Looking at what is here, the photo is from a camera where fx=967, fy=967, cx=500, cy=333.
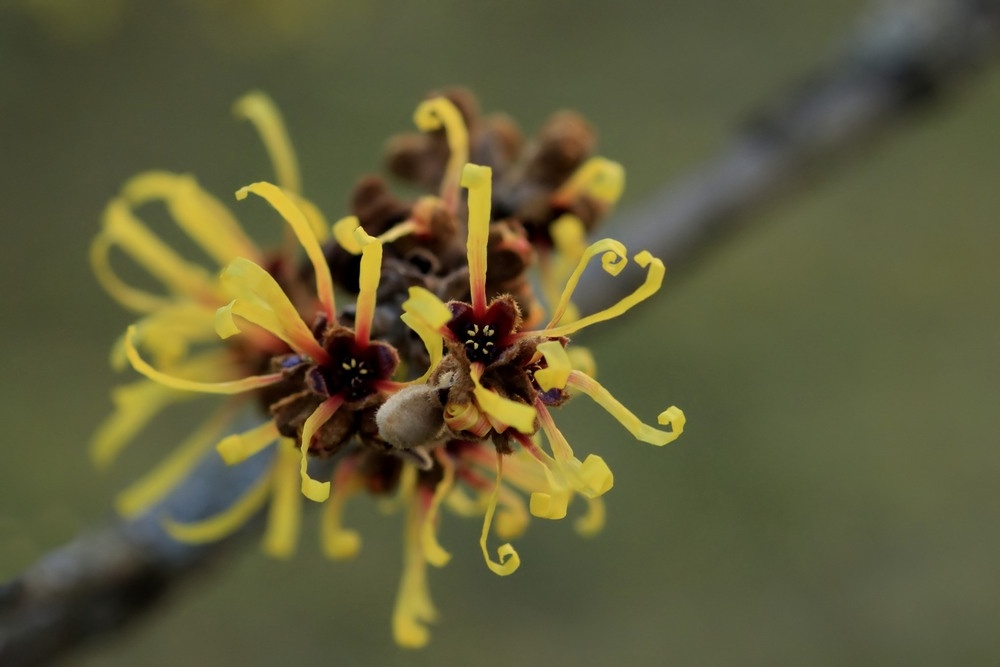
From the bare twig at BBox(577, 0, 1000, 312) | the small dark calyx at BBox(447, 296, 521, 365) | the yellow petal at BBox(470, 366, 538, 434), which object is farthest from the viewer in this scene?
the bare twig at BBox(577, 0, 1000, 312)

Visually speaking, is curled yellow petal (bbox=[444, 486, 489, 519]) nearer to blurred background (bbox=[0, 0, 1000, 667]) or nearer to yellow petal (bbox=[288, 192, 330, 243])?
yellow petal (bbox=[288, 192, 330, 243])

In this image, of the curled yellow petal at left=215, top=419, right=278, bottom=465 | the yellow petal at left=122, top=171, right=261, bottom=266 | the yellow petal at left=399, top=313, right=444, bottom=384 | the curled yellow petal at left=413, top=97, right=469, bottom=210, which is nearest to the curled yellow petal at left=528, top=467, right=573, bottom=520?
the yellow petal at left=399, top=313, right=444, bottom=384

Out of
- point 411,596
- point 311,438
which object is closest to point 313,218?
point 311,438

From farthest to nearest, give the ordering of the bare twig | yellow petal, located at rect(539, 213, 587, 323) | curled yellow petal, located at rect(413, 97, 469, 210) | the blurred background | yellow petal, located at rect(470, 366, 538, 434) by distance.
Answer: the blurred background < the bare twig < yellow petal, located at rect(539, 213, 587, 323) < curled yellow petal, located at rect(413, 97, 469, 210) < yellow petal, located at rect(470, 366, 538, 434)

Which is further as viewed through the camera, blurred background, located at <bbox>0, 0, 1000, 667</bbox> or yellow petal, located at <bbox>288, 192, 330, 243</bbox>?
blurred background, located at <bbox>0, 0, 1000, 667</bbox>

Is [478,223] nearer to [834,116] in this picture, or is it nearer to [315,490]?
[315,490]

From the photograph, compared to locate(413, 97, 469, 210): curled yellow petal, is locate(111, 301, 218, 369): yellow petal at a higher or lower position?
lower

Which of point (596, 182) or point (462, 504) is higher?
point (596, 182)
